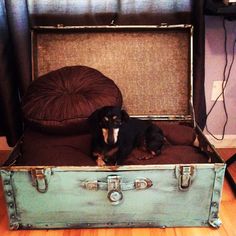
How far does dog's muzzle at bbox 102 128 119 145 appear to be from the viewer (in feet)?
3.76

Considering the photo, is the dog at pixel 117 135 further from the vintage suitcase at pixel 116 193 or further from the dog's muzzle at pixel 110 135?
the vintage suitcase at pixel 116 193

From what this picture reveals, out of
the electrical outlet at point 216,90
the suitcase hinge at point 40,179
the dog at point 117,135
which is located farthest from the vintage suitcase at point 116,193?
the electrical outlet at point 216,90

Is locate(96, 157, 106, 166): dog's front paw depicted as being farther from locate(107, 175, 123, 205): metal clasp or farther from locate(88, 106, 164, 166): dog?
locate(107, 175, 123, 205): metal clasp

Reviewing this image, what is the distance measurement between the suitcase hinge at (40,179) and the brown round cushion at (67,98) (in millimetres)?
256

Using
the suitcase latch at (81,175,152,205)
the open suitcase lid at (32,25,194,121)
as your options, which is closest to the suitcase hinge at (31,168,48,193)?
A: the suitcase latch at (81,175,152,205)

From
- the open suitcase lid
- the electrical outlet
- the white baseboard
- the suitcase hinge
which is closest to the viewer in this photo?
the suitcase hinge

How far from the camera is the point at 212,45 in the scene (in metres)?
1.61

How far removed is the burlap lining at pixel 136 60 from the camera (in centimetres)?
147

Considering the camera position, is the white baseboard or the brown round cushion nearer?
the brown round cushion

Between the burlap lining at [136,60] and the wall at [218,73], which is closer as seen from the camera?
the burlap lining at [136,60]

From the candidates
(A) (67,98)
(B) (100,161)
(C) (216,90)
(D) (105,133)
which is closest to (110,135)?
(D) (105,133)

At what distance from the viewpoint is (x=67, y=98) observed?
128cm

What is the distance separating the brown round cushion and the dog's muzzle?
0.14 metres

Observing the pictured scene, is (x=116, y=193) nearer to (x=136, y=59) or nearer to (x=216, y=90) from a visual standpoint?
(x=136, y=59)
